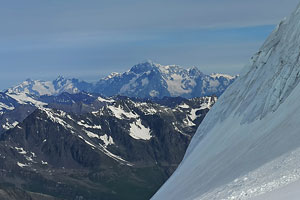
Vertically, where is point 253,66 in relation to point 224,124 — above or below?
above

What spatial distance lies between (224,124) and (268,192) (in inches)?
2367

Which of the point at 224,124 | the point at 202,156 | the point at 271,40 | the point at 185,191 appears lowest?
the point at 185,191

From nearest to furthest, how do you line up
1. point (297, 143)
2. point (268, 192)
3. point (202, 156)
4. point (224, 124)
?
point (268, 192)
point (297, 143)
point (202, 156)
point (224, 124)

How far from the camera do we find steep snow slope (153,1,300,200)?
49.8m

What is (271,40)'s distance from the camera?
3991 inches

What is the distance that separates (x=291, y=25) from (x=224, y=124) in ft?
78.7

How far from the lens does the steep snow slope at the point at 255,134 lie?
49844mm

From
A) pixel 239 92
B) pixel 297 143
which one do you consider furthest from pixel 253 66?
pixel 297 143

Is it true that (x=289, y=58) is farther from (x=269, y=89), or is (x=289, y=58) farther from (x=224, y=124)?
(x=224, y=124)

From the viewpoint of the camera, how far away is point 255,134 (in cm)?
7600

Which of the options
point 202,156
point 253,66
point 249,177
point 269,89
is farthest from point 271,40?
point 249,177

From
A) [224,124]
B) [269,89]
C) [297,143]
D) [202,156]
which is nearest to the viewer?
[297,143]

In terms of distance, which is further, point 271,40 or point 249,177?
point 271,40

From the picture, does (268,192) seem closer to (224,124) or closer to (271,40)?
(224,124)
